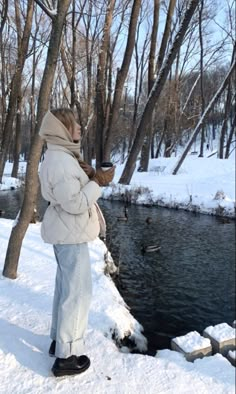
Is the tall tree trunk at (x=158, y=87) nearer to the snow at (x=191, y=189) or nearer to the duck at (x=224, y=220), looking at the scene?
the snow at (x=191, y=189)

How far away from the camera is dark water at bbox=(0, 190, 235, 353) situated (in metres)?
6.09

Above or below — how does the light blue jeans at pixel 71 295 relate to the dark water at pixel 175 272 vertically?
above

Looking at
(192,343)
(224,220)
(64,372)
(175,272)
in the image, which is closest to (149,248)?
(175,272)

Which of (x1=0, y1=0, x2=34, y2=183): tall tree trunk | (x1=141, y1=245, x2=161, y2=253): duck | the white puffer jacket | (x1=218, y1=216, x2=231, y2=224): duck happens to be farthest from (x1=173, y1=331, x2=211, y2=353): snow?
(x1=218, y1=216, x2=231, y2=224): duck

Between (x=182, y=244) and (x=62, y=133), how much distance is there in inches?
316

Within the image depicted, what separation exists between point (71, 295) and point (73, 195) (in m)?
0.78

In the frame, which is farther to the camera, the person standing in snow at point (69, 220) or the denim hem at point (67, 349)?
the denim hem at point (67, 349)

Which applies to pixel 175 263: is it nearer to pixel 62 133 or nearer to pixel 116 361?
pixel 116 361

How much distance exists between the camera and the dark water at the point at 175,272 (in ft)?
20.0

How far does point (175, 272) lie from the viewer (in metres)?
8.12

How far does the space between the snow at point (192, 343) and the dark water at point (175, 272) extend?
3.64 ft

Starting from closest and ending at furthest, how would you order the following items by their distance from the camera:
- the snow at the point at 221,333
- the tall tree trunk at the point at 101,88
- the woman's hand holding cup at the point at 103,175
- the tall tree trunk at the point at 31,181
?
the woman's hand holding cup at the point at 103,175, the snow at the point at 221,333, the tall tree trunk at the point at 31,181, the tall tree trunk at the point at 101,88

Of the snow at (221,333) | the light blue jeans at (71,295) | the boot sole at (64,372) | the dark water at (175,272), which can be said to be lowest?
the dark water at (175,272)

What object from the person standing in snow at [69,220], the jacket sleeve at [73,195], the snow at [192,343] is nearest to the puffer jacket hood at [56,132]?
the person standing in snow at [69,220]
